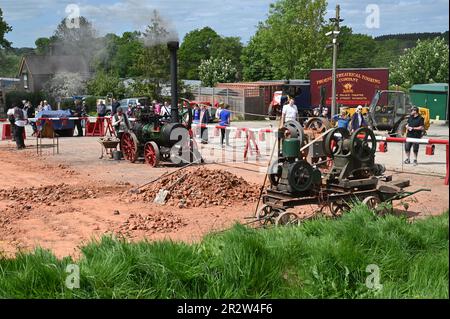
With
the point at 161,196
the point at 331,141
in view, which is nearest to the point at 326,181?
the point at 331,141

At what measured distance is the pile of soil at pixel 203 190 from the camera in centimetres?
926

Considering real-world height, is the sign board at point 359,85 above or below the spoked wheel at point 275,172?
above

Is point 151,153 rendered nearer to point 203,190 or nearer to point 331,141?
point 203,190

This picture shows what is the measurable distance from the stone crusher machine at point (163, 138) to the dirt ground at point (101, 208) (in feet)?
1.70

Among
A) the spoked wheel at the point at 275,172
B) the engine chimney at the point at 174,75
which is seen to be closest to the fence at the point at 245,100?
the engine chimney at the point at 174,75

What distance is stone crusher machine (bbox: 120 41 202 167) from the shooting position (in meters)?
13.4

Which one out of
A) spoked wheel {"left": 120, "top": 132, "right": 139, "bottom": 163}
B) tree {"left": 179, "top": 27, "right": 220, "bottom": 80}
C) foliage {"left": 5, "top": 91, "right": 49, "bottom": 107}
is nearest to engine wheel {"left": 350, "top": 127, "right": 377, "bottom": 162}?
spoked wheel {"left": 120, "top": 132, "right": 139, "bottom": 163}

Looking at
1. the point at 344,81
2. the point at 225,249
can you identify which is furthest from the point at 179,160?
the point at 344,81

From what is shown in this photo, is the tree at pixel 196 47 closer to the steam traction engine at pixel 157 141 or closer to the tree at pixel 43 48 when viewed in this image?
the tree at pixel 43 48

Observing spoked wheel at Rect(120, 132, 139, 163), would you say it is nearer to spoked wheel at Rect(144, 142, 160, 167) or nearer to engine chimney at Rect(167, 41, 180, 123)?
spoked wheel at Rect(144, 142, 160, 167)

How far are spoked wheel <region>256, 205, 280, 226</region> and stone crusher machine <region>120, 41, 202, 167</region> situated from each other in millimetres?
6060

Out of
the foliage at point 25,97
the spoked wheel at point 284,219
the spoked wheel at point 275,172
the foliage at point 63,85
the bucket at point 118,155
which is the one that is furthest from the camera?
the foliage at point 63,85

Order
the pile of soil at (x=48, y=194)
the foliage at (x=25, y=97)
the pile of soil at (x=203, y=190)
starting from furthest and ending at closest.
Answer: the foliage at (x=25, y=97)
the pile of soil at (x=48, y=194)
the pile of soil at (x=203, y=190)
